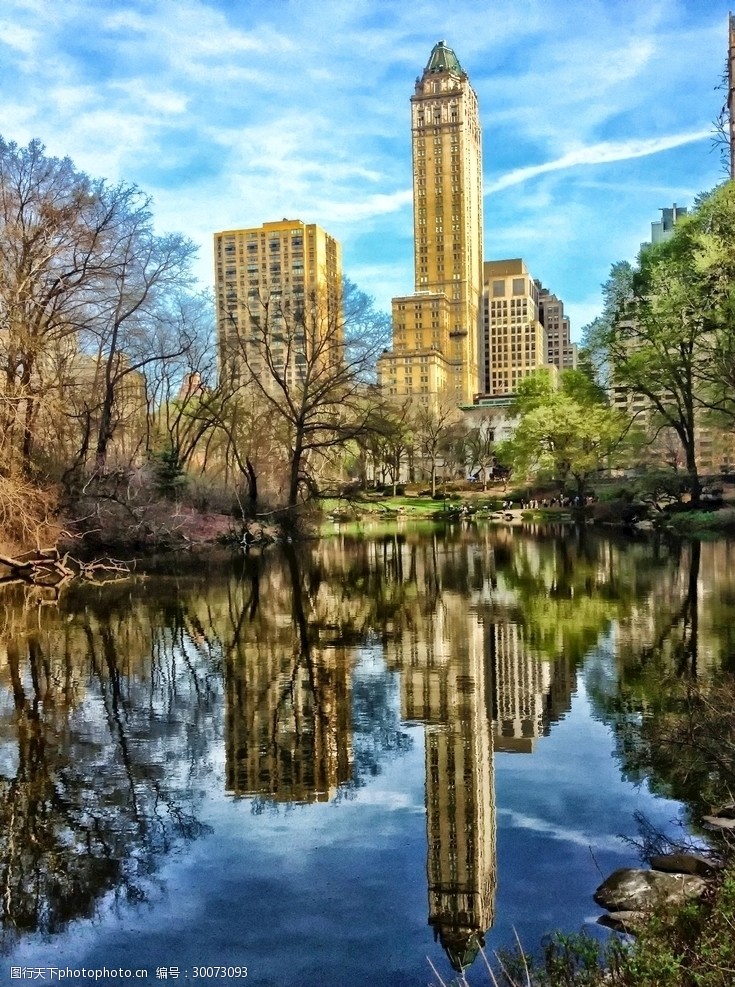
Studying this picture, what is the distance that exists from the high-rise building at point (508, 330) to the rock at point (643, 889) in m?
172

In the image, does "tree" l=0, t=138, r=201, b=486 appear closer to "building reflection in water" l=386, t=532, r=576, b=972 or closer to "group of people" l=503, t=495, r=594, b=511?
"building reflection in water" l=386, t=532, r=576, b=972

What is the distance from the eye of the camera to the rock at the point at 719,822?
6.36m

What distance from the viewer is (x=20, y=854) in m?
6.45

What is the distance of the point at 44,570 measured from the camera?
80.8 feet

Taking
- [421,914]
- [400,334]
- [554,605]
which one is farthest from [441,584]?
[400,334]

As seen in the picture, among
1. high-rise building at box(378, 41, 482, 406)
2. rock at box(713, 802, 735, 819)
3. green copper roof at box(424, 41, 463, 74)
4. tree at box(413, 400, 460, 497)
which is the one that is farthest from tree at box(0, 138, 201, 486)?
green copper roof at box(424, 41, 463, 74)

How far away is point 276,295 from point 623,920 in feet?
142

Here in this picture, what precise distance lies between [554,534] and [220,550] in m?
16.6

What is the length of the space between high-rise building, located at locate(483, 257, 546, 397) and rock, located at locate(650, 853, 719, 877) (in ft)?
564

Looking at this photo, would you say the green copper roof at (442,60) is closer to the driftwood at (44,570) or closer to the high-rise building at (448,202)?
the high-rise building at (448,202)

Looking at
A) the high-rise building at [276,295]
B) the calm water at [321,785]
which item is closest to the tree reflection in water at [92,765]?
the calm water at [321,785]

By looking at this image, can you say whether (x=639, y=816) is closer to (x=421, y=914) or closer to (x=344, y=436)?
(x=421, y=914)

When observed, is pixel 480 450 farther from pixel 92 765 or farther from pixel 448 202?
pixel 92 765

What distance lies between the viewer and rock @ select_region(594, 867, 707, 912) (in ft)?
17.7
